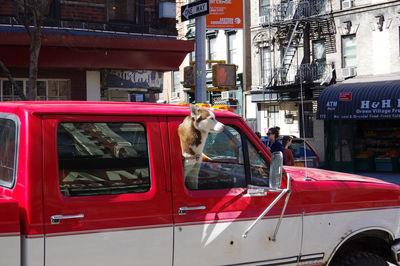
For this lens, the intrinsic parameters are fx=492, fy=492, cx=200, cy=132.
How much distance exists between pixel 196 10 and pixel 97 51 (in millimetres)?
3534

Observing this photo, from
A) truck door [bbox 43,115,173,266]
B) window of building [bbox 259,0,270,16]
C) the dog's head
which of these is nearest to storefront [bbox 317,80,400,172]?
window of building [bbox 259,0,270,16]

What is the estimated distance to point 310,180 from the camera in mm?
4359

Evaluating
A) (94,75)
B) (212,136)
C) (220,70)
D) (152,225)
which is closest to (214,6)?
(220,70)

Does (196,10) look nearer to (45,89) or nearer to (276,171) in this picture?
(45,89)

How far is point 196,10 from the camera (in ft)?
30.7

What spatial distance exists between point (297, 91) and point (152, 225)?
22.9 meters

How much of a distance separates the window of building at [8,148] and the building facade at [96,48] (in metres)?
8.03

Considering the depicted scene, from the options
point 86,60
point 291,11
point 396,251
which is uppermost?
point 291,11

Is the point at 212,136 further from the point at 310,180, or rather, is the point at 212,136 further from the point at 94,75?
the point at 94,75

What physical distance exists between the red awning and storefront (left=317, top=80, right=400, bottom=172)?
1042 centimetres

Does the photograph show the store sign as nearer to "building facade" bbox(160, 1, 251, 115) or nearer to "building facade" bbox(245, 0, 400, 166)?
"building facade" bbox(245, 0, 400, 166)

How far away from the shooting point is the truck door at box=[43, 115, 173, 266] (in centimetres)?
329

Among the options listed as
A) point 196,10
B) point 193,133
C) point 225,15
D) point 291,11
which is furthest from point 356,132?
point 193,133

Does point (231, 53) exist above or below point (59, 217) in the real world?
above
